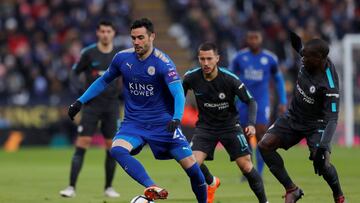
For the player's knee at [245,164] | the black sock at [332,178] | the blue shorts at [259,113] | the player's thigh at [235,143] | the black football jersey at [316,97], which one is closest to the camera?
the black football jersey at [316,97]

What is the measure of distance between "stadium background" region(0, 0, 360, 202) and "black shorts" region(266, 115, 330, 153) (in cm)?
1044

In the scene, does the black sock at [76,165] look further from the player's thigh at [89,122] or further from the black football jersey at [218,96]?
the black football jersey at [218,96]

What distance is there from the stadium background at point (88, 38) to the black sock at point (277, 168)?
10.4m

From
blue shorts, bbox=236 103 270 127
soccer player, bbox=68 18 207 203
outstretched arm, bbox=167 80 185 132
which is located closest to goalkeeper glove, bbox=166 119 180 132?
outstretched arm, bbox=167 80 185 132

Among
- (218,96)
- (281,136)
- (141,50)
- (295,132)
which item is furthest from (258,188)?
(141,50)

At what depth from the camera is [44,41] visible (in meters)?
29.1

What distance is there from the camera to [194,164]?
434 inches

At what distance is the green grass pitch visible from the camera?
13.6 metres

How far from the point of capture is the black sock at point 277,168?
458 inches

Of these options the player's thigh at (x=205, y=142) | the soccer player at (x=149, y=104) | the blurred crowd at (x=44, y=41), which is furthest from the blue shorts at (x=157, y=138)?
the blurred crowd at (x=44, y=41)

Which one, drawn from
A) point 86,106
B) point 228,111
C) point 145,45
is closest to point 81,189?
point 86,106

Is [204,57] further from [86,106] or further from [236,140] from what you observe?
[86,106]

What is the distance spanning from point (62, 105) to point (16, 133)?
1.51 meters

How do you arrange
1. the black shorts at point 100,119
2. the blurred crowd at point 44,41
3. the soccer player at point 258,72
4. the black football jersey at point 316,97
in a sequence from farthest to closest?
the blurred crowd at point 44,41
the soccer player at point 258,72
the black shorts at point 100,119
the black football jersey at point 316,97
